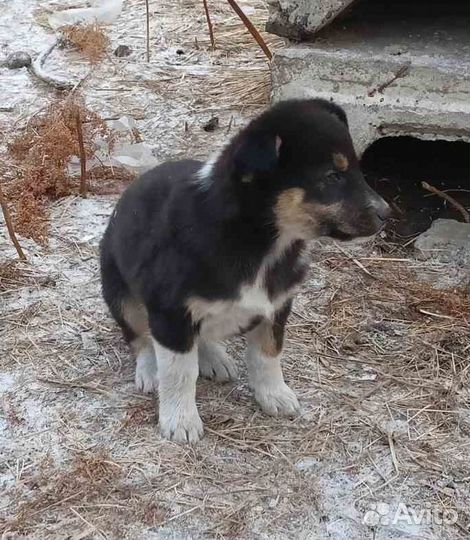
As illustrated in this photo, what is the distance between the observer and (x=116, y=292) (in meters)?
4.09

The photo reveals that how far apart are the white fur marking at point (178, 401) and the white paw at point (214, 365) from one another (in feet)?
1.20

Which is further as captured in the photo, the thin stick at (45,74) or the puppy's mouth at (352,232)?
the thin stick at (45,74)

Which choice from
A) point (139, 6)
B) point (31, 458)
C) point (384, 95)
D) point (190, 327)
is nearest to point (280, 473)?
point (190, 327)

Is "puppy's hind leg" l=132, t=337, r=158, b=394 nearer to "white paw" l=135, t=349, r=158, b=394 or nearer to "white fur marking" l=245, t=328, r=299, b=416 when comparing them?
"white paw" l=135, t=349, r=158, b=394

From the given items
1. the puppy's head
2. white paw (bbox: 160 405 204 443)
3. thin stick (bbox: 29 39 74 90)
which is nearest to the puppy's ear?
the puppy's head

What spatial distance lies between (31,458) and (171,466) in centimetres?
55

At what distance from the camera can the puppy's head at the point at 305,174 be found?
129 inches

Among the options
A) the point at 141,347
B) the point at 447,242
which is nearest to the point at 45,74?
the point at 447,242

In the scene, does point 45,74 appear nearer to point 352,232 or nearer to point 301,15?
point 301,15

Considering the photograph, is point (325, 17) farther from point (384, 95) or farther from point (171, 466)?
point (171, 466)

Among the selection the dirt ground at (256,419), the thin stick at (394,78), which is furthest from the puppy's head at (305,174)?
the thin stick at (394,78)

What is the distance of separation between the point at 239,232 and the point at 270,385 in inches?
33.4

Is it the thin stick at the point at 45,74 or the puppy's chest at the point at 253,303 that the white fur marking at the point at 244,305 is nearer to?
the puppy's chest at the point at 253,303

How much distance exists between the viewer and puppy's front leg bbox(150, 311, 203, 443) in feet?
11.8
